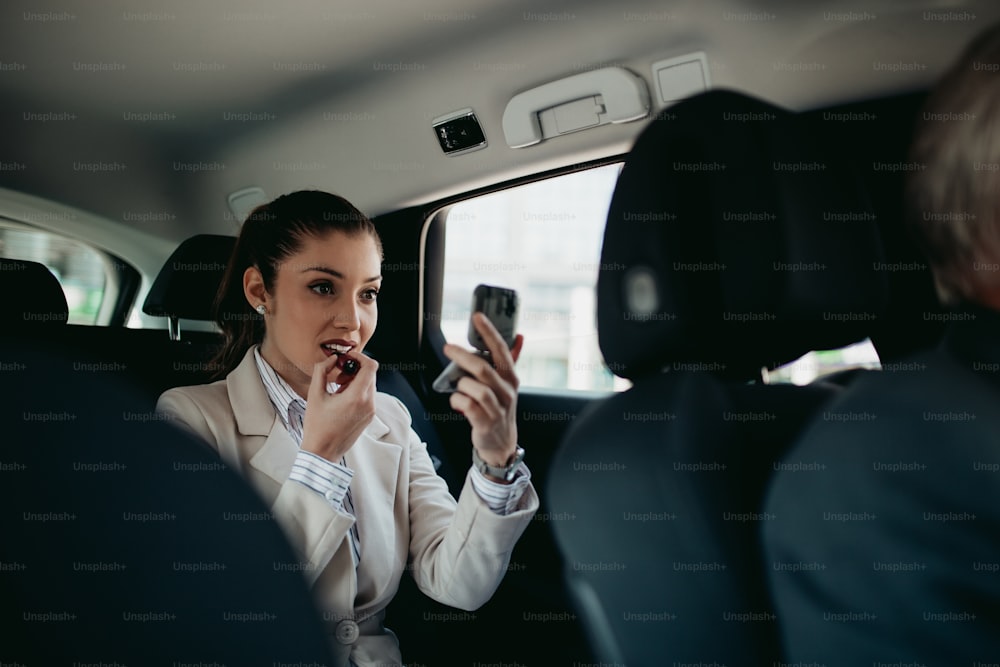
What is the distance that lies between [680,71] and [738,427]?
863 mm

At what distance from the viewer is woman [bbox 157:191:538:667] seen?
968mm

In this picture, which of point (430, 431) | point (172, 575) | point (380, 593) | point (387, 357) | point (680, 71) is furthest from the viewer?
point (387, 357)

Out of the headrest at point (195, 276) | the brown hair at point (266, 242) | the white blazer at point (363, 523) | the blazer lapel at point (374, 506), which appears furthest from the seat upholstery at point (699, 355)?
the headrest at point (195, 276)

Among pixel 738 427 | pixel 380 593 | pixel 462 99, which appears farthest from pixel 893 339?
pixel 462 99

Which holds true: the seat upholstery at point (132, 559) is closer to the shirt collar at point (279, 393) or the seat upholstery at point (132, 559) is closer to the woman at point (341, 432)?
the woman at point (341, 432)

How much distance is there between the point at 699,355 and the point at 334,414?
542 millimetres

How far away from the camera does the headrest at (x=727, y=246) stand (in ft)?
2.58

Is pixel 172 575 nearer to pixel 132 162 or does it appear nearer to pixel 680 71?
pixel 680 71

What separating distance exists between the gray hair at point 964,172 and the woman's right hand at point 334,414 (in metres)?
0.78

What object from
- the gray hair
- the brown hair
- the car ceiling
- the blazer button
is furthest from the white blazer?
the car ceiling

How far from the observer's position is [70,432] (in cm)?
40

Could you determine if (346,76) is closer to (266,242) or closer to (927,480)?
(266,242)

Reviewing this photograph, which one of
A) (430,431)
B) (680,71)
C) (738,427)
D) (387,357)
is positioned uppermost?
(680,71)

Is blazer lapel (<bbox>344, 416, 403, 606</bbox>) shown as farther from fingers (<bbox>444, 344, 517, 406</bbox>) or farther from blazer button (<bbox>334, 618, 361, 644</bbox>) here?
fingers (<bbox>444, 344, 517, 406</bbox>)
